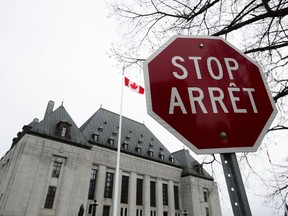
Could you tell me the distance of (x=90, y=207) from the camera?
25.3m

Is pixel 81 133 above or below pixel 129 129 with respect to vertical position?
below

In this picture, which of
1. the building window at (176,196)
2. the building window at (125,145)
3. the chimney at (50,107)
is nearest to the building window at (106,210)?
the building window at (125,145)

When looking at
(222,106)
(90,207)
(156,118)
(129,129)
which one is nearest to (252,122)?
(222,106)

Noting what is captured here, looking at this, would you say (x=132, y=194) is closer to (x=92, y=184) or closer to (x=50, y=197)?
(x=92, y=184)

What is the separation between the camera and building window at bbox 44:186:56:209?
22188mm

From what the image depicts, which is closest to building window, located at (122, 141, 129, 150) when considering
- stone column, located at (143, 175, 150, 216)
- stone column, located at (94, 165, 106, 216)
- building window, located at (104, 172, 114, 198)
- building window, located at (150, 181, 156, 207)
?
building window, located at (104, 172, 114, 198)

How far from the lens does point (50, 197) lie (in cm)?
2262

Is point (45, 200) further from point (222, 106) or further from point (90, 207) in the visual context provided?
point (222, 106)

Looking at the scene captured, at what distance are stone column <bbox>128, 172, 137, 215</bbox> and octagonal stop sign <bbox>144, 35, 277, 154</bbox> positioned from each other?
30.6 meters

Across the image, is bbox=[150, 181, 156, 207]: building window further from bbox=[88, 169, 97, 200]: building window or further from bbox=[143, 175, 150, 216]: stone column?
bbox=[88, 169, 97, 200]: building window

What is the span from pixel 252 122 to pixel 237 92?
222mm

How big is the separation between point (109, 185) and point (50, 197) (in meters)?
7.94

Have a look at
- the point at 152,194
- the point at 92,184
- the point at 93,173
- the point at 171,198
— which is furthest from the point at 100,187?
the point at 171,198

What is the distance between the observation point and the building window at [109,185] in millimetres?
27344
